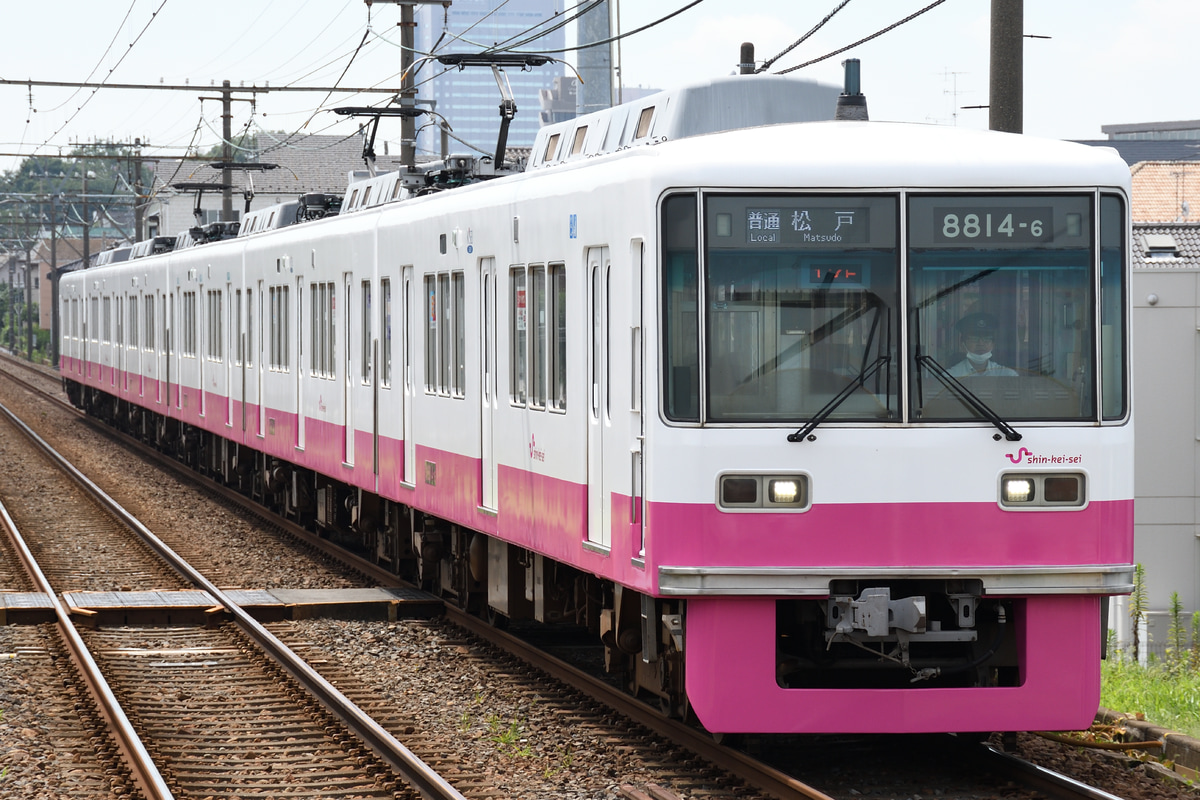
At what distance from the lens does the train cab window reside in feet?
23.8

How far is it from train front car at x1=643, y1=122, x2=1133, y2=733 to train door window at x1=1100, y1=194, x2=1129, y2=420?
10 millimetres

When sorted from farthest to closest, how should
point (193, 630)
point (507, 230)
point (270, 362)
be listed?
1. point (270, 362)
2. point (193, 630)
3. point (507, 230)

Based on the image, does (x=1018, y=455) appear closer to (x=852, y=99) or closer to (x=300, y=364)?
(x=852, y=99)

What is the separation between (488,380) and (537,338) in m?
1.05

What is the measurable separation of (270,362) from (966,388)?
38.6 ft

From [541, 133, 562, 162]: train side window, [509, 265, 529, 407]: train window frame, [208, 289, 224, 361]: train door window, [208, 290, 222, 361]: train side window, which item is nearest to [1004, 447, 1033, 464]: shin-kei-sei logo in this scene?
[509, 265, 529, 407]: train window frame

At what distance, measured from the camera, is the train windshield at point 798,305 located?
721cm

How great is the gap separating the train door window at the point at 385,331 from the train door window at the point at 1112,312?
6623 mm

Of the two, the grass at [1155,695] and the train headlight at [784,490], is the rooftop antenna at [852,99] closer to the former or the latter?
the train headlight at [784,490]

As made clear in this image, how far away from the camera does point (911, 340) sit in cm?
723

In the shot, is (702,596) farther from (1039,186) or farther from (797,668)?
(1039,186)

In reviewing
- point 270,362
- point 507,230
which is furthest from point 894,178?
point 270,362

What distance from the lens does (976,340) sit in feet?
23.9

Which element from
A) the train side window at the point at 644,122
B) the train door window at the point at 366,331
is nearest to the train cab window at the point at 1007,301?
the train side window at the point at 644,122
